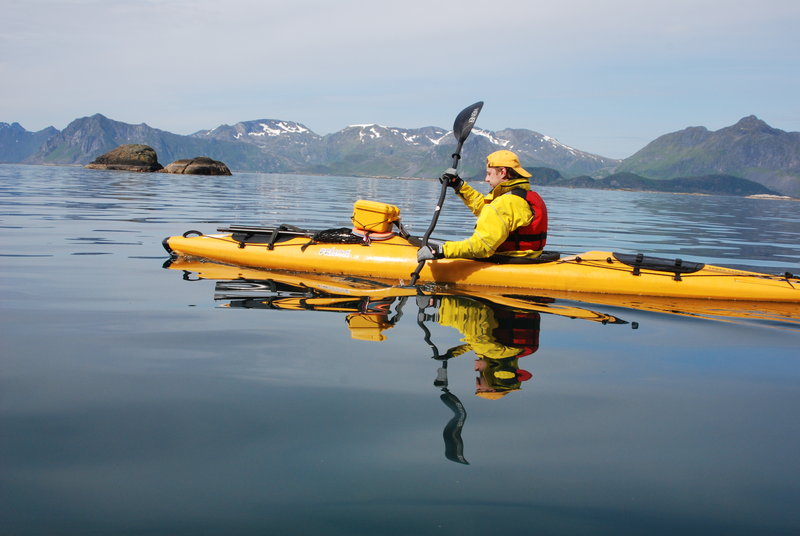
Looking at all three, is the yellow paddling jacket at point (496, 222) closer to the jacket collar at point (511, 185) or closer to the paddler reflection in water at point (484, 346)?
the jacket collar at point (511, 185)

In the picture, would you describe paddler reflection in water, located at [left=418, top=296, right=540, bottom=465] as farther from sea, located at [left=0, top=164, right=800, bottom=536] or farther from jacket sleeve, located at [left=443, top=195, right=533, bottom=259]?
jacket sleeve, located at [left=443, top=195, right=533, bottom=259]

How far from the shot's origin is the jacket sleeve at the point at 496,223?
8.17m

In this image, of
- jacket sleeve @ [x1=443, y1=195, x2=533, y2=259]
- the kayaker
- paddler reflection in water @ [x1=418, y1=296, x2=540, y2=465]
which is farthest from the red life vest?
paddler reflection in water @ [x1=418, y1=296, x2=540, y2=465]

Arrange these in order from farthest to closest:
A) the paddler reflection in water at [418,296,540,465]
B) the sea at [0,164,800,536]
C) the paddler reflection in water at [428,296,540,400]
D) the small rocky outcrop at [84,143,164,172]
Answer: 1. the small rocky outcrop at [84,143,164,172]
2. the paddler reflection in water at [428,296,540,400]
3. the paddler reflection in water at [418,296,540,465]
4. the sea at [0,164,800,536]

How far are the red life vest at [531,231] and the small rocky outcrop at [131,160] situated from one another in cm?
9391

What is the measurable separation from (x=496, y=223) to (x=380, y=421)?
4783 millimetres

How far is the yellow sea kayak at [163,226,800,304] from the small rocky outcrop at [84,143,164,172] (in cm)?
9173

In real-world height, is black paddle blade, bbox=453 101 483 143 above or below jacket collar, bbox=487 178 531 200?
above

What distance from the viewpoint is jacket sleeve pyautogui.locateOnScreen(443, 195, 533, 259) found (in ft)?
26.8

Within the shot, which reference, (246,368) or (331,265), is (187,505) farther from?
(331,265)

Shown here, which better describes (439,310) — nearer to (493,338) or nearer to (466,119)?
(493,338)

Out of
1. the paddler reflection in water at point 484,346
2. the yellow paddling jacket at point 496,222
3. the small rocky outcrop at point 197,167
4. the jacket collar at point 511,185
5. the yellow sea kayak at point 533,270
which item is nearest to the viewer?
the paddler reflection in water at point 484,346

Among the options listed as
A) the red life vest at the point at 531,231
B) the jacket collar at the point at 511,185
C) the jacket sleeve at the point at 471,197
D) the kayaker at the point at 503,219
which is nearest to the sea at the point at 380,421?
the kayaker at the point at 503,219

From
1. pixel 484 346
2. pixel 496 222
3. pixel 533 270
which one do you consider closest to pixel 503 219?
pixel 496 222
